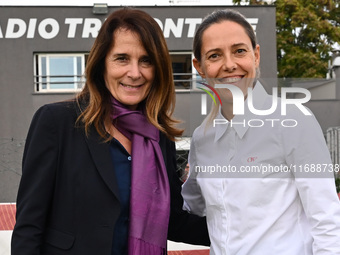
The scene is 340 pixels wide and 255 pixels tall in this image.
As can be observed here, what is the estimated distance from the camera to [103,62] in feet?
6.69

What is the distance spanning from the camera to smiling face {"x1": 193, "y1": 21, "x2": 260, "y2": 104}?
193cm

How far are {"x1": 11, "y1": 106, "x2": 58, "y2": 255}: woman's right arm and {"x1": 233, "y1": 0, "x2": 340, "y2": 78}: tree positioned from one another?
1576 cm

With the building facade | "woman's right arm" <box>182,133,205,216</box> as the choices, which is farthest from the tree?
"woman's right arm" <box>182,133,205,216</box>

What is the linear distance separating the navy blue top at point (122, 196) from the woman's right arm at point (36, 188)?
0.85 feet

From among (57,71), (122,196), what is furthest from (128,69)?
(57,71)

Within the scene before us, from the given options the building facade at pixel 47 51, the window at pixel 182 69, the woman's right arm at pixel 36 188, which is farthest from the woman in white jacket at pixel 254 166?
the window at pixel 182 69

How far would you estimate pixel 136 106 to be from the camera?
2174 mm

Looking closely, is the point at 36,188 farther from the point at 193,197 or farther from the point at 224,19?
the point at 224,19

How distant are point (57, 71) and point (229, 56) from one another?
10.9 metres

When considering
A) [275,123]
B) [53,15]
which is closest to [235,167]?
[275,123]

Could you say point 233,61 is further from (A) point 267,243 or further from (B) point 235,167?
(A) point 267,243

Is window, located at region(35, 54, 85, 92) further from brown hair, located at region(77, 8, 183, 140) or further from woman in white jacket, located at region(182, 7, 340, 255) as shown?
woman in white jacket, located at region(182, 7, 340, 255)

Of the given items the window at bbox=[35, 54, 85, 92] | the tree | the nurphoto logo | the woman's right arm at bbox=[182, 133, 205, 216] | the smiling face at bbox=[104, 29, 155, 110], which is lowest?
the woman's right arm at bbox=[182, 133, 205, 216]

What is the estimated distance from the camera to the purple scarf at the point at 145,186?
6.27ft
